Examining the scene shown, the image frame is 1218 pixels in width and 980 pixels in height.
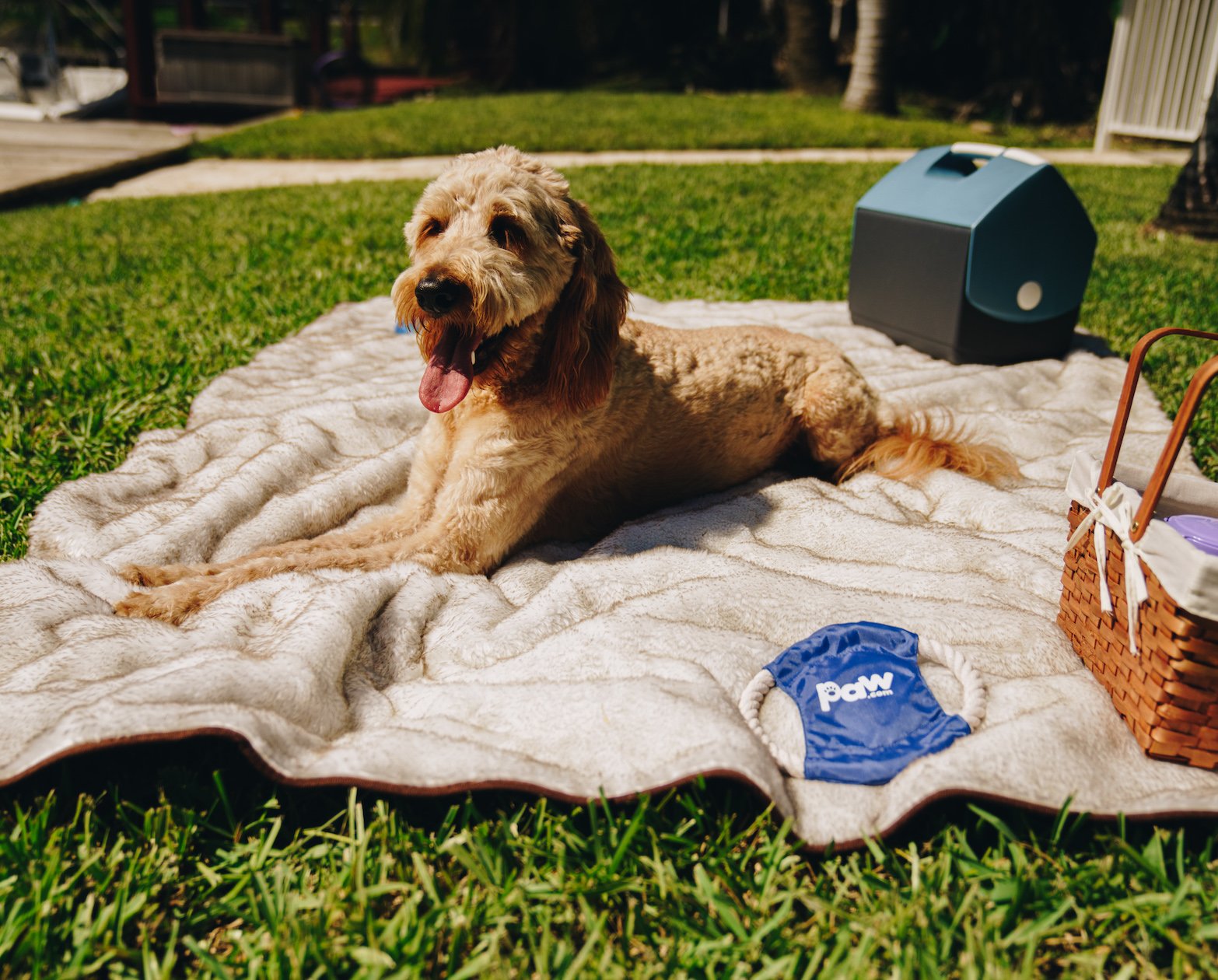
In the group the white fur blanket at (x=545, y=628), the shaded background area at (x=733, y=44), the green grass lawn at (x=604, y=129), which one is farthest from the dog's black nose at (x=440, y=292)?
the shaded background area at (x=733, y=44)

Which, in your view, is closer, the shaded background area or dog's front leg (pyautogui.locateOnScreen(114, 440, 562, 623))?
dog's front leg (pyautogui.locateOnScreen(114, 440, 562, 623))

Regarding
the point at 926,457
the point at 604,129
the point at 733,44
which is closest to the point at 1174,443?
the point at 926,457

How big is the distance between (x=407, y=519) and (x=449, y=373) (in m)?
0.61

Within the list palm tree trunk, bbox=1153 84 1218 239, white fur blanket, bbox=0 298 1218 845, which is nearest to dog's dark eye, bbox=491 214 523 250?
white fur blanket, bbox=0 298 1218 845

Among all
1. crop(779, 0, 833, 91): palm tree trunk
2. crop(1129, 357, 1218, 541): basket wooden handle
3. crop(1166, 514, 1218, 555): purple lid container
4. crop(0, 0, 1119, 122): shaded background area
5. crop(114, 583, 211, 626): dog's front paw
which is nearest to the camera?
crop(1129, 357, 1218, 541): basket wooden handle

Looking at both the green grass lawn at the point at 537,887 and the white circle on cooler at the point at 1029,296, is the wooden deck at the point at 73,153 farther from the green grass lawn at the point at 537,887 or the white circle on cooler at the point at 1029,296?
the green grass lawn at the point at 537,887

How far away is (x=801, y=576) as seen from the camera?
3.17m

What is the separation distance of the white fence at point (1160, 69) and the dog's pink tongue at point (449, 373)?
14772 mm

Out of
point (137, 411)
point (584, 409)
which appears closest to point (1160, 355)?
point (584, 409)

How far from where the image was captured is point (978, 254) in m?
4.96

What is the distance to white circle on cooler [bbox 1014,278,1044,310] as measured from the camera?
16.9 feet

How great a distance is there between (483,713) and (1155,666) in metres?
1.63

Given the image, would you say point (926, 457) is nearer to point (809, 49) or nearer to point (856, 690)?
A: point (856, 690)

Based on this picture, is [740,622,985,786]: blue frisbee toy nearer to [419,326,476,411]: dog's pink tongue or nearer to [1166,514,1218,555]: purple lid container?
[1166,514,1218,555]: purple lid container
